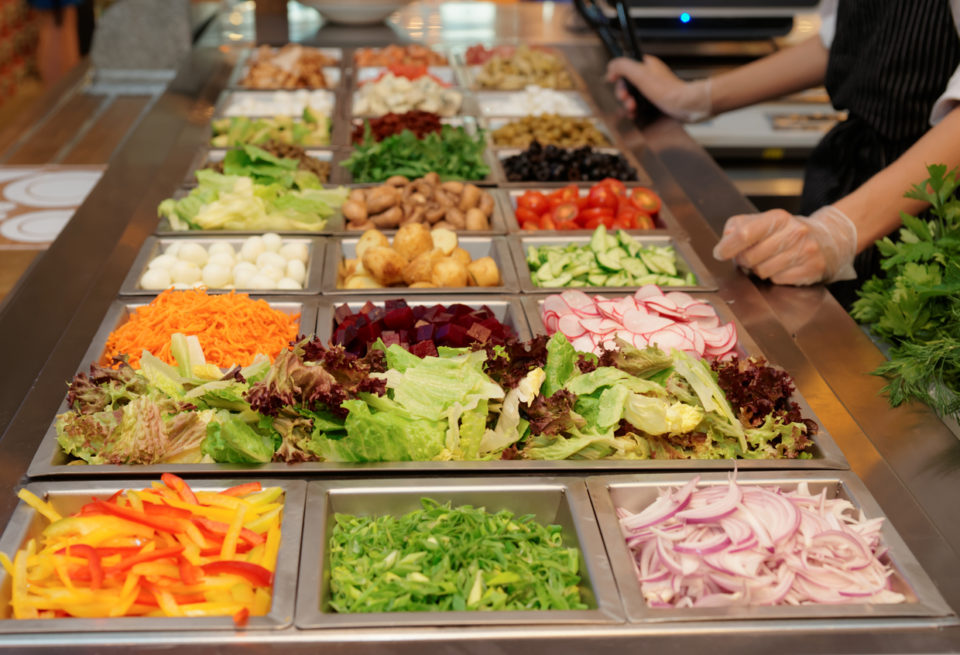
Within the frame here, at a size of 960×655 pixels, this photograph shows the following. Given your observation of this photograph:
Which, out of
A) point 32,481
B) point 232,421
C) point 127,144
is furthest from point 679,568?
point 127,144

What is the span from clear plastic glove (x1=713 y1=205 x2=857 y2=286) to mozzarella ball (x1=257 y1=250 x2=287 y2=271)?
4.17 ft

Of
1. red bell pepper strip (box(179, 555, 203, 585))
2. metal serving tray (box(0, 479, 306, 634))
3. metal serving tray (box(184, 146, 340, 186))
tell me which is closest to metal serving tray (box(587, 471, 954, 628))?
metal serving tray (box(0, 479, 306, 634))

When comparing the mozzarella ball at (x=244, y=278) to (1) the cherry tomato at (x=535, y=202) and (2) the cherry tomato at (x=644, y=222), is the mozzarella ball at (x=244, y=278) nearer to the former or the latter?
(1) the cherry tomato at (x=535, y=202)

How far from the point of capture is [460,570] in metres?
1.46

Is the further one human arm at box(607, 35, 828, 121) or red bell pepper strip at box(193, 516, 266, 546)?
human arm at box(607, 35, 828, 121)

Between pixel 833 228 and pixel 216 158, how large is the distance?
7.19ft

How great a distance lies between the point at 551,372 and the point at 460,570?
544mm

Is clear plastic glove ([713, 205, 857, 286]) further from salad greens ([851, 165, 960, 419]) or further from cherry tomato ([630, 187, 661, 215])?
cherry tomato ([630, 187, 661, 215])

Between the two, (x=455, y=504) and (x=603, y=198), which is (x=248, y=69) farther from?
(x=455, y=504)

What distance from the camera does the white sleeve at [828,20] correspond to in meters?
3.35

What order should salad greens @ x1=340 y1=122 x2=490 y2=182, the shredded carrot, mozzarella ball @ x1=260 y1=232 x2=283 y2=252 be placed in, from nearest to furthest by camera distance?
1. the shredded carrot
2. mozzarella ball @ x1=260 y1=232 x2=283 y2=252
3. salad greens @ x1=340 y1=122 x2=490 y2=182

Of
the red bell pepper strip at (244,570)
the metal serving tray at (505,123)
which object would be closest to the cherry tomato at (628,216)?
the metal serving tray at (505,123)

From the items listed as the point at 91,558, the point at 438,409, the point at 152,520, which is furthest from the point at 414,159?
the point at 91,558

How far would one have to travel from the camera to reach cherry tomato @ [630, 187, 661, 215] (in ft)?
9.41
